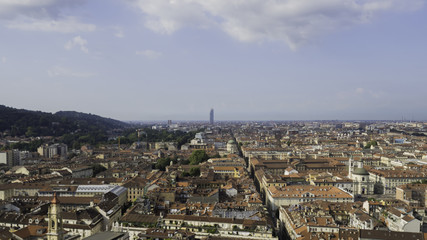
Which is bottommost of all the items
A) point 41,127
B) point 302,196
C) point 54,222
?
point 302,196

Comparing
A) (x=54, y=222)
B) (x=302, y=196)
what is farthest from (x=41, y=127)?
(x=54, y=222)

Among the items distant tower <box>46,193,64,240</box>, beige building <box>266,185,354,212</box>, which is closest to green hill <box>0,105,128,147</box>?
beige building <box>266,185,354,212</box>

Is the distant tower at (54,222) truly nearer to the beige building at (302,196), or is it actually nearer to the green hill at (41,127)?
the beige building at (302,196)

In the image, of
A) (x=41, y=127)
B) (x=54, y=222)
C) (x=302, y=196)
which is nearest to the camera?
(x=54, y=222)

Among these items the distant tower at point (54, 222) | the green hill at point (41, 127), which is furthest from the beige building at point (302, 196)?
the green hill at point (41, 127)

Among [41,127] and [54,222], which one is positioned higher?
[41,127]

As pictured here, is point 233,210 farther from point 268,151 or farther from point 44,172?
point 268,151

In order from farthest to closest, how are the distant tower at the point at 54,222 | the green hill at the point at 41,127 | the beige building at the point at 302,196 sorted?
the green hill at the point at 41,127
the beige building at the point at 302,196
the distant tower at the point at 54,222

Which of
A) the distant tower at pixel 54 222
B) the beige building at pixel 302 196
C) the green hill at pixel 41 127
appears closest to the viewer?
the distant tower at pixel 54 222

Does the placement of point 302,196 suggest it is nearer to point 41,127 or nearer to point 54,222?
point 54,222

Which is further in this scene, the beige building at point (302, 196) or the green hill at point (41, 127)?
the green hill at point (41, 127)

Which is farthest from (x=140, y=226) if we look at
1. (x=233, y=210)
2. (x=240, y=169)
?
(x=240, y=169)
